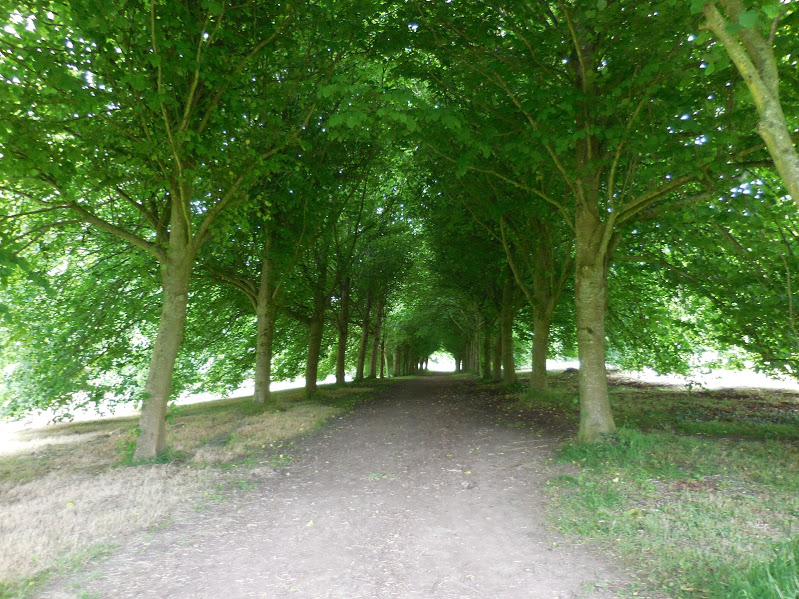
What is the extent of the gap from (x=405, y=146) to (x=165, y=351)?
6.17 meters

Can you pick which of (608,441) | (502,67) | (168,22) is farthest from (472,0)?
(608,441)

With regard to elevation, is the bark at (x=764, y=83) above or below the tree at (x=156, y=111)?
below

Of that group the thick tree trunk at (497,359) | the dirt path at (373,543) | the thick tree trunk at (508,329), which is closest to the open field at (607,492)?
the dirt path at (373,543)

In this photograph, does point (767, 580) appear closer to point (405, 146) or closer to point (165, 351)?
point (165, 351)

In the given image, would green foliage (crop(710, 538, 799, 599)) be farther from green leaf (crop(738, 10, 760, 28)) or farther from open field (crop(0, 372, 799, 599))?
green leaf (crop(738, 10, 760, 28))

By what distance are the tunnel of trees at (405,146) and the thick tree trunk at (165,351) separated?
1.6 inches

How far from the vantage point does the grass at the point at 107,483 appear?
4.16 meters

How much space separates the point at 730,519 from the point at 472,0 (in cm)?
808

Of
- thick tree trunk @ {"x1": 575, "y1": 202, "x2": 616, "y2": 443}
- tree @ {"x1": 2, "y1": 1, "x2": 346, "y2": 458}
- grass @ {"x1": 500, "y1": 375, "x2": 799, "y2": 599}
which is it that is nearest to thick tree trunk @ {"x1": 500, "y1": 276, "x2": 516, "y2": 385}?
grass @ {"x1": 500, "y1": 375, "x2": 799, "y2": 599}

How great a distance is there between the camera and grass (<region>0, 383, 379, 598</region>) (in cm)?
416

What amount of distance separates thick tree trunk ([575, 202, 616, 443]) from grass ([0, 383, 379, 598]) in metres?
5.13

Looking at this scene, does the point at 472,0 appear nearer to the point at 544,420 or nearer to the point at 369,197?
the point at 544,420

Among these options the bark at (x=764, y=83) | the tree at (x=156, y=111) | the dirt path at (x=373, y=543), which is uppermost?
the tree at (x=156, y=111)

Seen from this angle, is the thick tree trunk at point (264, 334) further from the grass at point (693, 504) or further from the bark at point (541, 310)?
the grass at point (693, 504)
